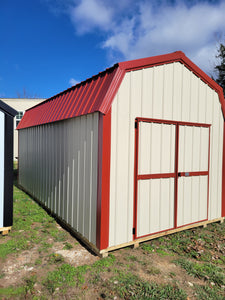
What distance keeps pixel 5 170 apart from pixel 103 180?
2561 millimetres

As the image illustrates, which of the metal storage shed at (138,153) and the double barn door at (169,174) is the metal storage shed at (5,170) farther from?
the double barn door at (169,174)

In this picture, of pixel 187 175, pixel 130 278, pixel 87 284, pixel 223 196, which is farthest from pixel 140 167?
pixel 223 196

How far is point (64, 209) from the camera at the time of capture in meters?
5.12

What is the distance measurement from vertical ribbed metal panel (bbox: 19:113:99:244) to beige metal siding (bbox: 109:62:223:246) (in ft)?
1.27

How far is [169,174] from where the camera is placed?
455 cm

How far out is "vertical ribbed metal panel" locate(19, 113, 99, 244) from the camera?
397 cm

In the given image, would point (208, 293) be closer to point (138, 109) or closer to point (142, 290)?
point (142, 290)

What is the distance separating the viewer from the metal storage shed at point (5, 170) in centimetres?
470

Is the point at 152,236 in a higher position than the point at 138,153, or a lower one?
lower

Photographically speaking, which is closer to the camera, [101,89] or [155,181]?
[101,89]

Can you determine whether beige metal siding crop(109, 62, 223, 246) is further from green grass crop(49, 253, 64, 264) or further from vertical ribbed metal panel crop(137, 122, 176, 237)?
green grass crop(49, 253, 64, 264)

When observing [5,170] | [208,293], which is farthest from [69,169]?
[208,293]

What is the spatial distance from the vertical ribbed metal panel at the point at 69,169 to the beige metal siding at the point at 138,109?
0.39 meters

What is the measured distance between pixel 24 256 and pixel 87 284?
58.8 inches
